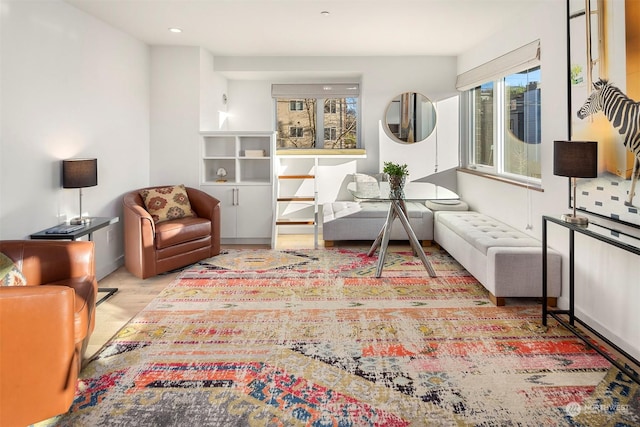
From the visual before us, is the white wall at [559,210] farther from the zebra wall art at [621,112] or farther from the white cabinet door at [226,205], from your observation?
the white cabinet door at [226,205]

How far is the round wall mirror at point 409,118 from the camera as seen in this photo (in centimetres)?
647

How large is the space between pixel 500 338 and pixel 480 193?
284 centimetres

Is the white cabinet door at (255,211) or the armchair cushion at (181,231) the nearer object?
the armchair cushion at (181,231)

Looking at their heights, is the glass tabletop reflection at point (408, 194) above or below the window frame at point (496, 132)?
below

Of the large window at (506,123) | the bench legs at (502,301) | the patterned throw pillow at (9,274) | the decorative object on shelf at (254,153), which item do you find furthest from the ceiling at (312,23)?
the bench legs at (502,301)

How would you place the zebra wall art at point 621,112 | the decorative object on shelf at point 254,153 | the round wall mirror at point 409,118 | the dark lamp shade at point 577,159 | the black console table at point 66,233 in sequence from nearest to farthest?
Result: the zebra wall art at point 621,112
the dark lamp shade at point 577,159
the black console table at point 66,233
the decorative object on shelf at point 254,153
the round wall mirror at point 409,118

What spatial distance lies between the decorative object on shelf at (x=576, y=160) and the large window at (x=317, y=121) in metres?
4.14

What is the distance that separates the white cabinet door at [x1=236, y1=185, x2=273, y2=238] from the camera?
19.7 ft

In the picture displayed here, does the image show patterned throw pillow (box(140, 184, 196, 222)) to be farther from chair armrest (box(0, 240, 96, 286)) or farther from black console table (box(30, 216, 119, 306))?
chair armrest (box(0, 240, 96, 286))

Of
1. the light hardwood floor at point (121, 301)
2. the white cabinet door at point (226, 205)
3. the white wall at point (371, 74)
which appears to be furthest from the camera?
the white wall at point (371, 74)

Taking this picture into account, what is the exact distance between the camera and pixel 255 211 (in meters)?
6.03

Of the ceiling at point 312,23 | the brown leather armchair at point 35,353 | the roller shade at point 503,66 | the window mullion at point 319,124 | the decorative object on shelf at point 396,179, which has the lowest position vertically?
the brown leather armchair at point 35,353

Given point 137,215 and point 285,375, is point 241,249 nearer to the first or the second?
point 137,215

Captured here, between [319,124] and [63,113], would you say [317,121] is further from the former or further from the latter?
[63,113]
